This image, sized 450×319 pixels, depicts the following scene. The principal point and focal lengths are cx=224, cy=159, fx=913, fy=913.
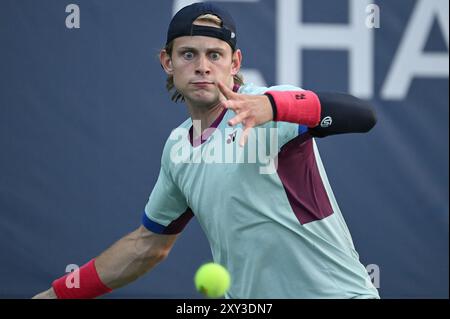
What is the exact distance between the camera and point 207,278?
9.10ft

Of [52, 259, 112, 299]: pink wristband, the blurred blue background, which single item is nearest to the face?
[52, 259, 112, 299]: pink wristband

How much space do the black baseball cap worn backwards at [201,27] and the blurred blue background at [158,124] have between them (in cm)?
119

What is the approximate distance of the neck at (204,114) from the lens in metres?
3.14

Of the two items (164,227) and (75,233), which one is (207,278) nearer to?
(164,227)

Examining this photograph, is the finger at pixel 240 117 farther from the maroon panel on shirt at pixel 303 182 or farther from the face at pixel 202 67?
the face at pixel 202 67

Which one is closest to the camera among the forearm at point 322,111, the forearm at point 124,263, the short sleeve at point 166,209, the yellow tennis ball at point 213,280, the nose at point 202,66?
the forearm at point 322,111

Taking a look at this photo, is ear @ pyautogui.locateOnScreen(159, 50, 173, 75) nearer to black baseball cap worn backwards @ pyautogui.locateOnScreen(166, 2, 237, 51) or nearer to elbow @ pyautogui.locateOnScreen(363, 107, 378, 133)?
black baseball cap worn backwards @ pyautogui.locateOnScreen(166, 2, 237, 51)

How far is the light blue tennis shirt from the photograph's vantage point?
2900mm

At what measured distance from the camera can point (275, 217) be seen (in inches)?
115

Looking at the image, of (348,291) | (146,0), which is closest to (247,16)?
(146,0)

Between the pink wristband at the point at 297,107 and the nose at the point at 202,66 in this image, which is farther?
the nose at the point at 202,66

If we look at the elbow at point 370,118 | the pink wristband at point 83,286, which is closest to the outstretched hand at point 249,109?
the elbow at point 370,118

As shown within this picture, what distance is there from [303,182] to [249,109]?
1.40 ft

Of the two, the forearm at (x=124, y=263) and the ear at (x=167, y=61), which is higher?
the ear at (x=167, y=61)
